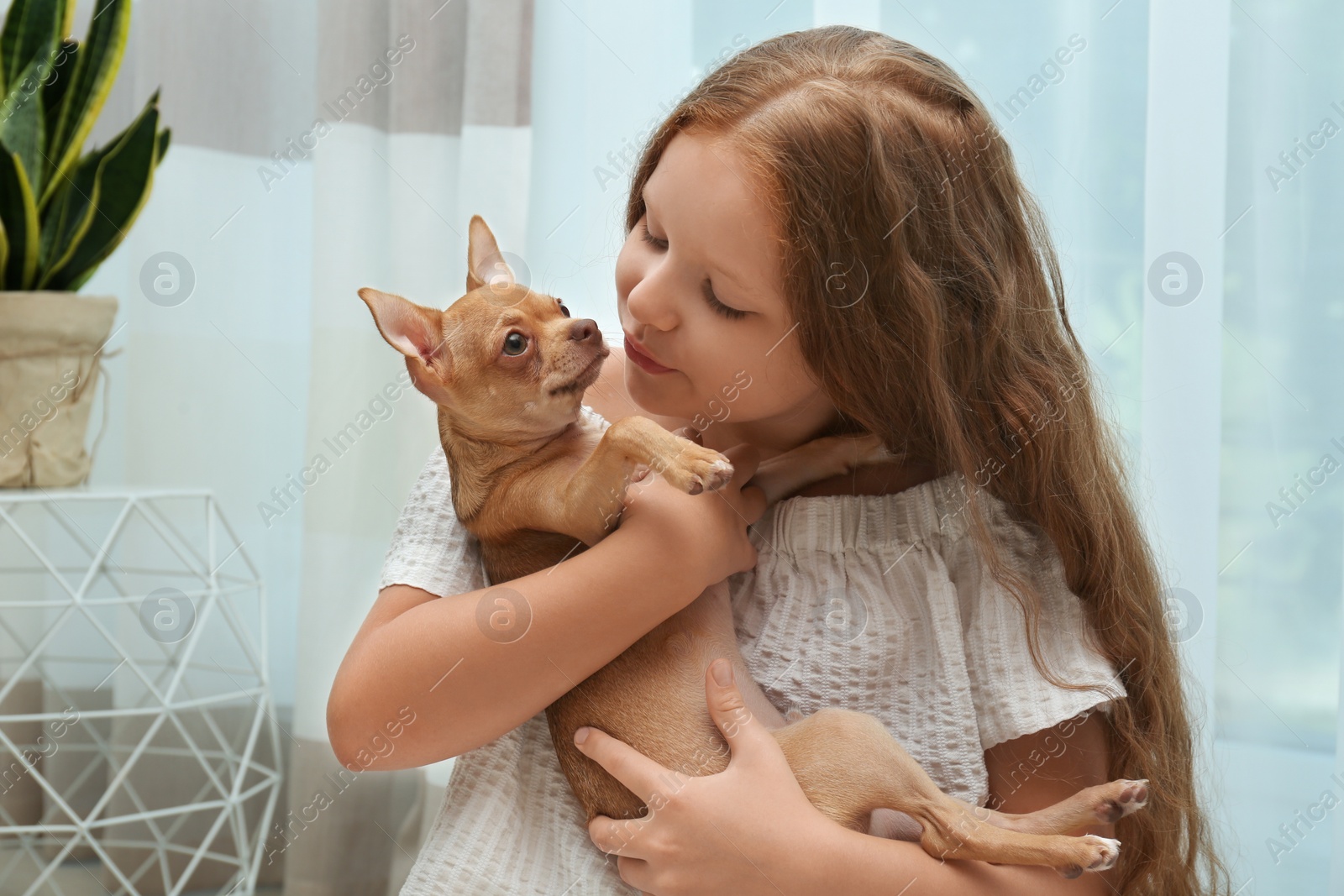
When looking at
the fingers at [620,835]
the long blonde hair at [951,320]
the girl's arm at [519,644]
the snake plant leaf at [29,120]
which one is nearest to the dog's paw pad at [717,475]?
the girl's arm at [519,644]

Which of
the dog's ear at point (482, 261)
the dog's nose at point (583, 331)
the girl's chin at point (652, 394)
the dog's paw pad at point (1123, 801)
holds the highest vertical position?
the dog's ear at point (482, 261)

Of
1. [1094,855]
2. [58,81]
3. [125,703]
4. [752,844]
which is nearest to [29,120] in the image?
[58,81]

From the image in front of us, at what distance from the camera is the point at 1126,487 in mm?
1316

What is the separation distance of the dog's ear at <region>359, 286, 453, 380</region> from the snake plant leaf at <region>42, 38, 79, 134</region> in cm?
125

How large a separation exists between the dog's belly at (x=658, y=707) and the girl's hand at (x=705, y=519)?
0.09 m

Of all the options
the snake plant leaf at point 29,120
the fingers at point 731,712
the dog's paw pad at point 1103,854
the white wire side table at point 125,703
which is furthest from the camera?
the white wire side table at point 125,703

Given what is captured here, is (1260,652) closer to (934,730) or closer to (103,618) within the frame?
(934,730)

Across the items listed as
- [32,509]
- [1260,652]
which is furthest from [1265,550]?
[32,509]

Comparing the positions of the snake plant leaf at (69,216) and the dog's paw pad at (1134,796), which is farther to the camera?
the snake plant leaf at (69,216)

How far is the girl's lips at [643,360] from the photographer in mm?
1135

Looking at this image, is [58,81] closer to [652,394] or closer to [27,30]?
[27,30]

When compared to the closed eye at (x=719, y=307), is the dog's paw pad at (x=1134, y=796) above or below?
below

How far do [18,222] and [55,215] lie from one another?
102 millimetres

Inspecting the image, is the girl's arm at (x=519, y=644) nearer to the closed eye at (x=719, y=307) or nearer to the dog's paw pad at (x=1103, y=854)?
the closed eye at (x=719, y=307)
